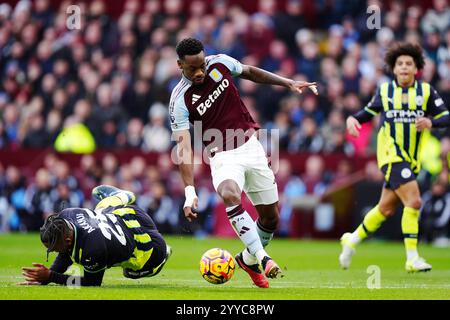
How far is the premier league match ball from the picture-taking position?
9086 mm

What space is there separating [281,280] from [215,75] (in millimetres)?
2218

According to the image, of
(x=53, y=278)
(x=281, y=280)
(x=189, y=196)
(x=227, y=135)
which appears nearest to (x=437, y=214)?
(x=281, y=280)

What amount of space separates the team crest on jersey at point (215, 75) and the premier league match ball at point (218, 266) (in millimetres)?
1643

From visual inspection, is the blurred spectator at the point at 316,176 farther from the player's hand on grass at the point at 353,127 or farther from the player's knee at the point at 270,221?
the player's knee at the point at 270,221

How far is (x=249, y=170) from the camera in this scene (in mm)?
9617

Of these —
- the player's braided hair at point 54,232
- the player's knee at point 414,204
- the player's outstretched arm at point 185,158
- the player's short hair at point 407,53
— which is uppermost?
the player's short hair at point 407,53

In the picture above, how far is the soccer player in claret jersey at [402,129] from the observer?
1135cm

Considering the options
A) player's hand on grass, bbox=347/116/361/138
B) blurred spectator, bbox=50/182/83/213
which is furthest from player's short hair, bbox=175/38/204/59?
blurred spectator, bbox=50/182/83/213

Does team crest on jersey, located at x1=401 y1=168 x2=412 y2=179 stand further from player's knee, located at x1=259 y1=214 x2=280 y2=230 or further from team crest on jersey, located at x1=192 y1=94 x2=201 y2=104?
team crest on jersey, located at x1=192 y1=94 x2=201 y2=104

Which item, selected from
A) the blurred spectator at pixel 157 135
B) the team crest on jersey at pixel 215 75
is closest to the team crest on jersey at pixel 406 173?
the team crest on jersey at pixel 215 75

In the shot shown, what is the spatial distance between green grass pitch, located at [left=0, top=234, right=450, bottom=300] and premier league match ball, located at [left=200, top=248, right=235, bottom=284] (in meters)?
0.12
